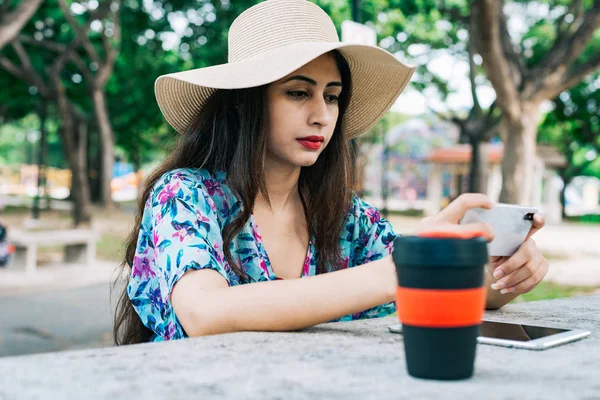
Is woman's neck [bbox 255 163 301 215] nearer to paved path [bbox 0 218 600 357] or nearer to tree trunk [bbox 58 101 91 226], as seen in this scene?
paved path [bbox 0 218 600 357]

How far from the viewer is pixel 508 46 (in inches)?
398

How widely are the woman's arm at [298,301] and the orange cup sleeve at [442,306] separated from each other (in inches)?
18.0

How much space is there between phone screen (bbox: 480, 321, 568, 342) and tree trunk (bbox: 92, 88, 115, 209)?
18.4m

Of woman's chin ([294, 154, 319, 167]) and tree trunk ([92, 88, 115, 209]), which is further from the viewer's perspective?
tree trunk ([92, 88, 115, 209])

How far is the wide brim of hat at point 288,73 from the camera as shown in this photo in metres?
2.09

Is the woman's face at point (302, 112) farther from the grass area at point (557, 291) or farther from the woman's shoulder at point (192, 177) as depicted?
the grass area at point (557, 291)

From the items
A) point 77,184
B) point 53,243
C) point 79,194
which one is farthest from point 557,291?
point 77,184

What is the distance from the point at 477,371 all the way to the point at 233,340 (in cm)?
48

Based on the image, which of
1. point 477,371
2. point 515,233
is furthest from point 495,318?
point 477,371

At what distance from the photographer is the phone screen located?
4.88 feet

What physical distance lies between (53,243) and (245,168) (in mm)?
8675

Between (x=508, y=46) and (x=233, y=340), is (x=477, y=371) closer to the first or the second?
(x=233, y=340)

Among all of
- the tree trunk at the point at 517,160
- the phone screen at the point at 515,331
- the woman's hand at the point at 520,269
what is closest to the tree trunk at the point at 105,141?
the tree trunk at the point at 517,160

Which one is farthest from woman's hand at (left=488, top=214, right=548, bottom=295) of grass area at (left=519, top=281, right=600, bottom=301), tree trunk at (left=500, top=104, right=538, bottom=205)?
tree trunk at (left=500, top=104, right=538, bottom=205)
